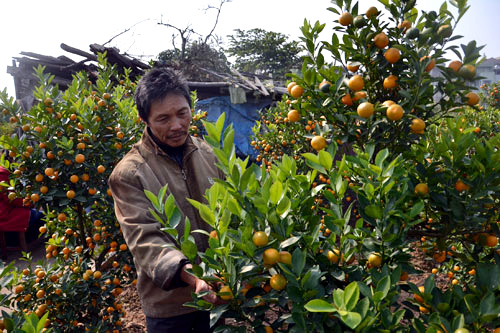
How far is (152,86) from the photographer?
6.21ft

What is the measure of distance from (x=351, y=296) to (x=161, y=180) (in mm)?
1346

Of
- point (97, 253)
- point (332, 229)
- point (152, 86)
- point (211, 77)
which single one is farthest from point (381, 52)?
point (211, 77)

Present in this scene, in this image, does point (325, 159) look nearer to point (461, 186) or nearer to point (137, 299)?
point (461, 186)

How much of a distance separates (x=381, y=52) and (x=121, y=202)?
1.43m

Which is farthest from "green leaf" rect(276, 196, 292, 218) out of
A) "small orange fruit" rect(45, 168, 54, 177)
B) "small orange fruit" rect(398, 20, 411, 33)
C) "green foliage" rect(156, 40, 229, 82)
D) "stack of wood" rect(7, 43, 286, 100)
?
"green foliage" rect(156, 40, 229, 82)

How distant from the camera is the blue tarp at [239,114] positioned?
404 inches

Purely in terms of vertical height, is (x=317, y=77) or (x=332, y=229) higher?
(x=317, y=77)

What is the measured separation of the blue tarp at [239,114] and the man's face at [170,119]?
8.23 meters

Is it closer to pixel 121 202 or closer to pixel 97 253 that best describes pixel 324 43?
pixel 121 202

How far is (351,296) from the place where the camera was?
0.83m

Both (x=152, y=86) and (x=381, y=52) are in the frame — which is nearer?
(x=381, y=52)

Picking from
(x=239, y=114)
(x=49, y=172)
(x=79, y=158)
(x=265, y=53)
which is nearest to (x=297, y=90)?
(x=79, y=158)

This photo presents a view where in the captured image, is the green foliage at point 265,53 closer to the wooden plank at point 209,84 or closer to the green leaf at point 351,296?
the wooden plank at point 209,84

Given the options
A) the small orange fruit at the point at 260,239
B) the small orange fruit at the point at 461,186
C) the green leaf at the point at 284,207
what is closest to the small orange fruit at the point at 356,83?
the small orange fruit at the point at 461,186
